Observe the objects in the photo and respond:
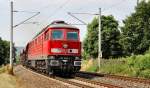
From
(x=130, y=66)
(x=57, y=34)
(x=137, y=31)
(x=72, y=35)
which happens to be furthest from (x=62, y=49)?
(x=137, y=31)

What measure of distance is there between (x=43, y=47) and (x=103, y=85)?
10.7 m

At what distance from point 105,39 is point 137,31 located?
13.9 meters

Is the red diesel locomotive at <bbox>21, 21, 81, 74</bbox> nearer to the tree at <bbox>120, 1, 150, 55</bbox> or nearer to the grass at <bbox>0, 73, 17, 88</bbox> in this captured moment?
the grass at <bbox>0, 73, 17, 88</bbox>

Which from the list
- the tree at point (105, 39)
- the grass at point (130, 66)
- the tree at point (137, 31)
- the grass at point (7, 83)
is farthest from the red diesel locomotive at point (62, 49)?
the tree at point (105, 39)

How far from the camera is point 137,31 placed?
5972 centimetres

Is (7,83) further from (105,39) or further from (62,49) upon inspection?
(105,39)

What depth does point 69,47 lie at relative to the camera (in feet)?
104

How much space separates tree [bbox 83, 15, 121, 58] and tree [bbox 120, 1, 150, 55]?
34.6 feet

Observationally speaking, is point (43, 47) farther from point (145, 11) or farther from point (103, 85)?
point (145, 11)

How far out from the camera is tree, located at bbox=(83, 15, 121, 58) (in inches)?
2825

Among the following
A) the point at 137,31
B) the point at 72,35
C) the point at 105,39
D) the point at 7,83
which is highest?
the point at 137,31

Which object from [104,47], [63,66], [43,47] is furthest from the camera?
[104,47]

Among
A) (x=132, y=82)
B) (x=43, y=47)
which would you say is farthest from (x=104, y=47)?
(x=132, y=82)

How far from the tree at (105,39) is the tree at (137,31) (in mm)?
10548
